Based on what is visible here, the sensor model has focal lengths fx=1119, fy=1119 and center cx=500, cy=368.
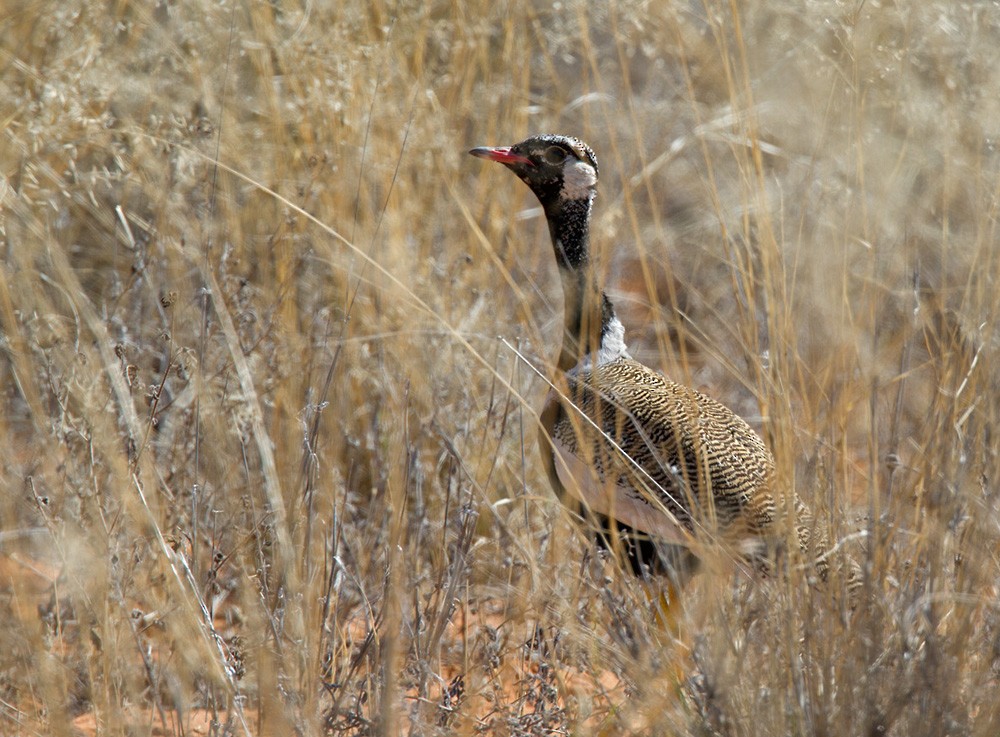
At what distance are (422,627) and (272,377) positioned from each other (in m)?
1.13

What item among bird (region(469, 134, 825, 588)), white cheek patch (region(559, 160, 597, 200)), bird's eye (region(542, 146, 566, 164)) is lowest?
bird (region(469, 134, 825, 588))

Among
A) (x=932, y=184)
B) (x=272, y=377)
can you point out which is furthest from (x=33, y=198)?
(x=932, y=184)

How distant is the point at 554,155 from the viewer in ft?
10.1

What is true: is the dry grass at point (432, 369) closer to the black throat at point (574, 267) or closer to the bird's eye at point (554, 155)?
the black throat at point (574, 267)

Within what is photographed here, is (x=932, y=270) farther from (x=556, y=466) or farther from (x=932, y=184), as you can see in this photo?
(x=556, y=466)

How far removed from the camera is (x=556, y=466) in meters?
2.79

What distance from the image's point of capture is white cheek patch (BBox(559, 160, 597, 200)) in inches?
120

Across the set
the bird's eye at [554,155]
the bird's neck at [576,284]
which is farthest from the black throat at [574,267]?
the bird's eye at [554,155]


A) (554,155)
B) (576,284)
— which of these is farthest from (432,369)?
(554,155)

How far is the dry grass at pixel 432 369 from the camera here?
1.92 m

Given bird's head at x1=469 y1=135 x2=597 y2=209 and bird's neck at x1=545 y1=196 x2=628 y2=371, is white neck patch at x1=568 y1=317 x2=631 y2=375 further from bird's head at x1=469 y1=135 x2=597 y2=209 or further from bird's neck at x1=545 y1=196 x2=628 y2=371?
bird's head at x1=469 y1=135 x2=597 y2=209

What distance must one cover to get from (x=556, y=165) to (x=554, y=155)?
0.11ft

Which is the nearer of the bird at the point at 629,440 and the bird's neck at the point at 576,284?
the bird at the point at 629,440

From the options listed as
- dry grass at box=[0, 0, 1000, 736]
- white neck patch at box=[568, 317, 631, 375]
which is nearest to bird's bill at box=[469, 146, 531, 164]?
dry grass at box=[0, 0, 1000, 736]
